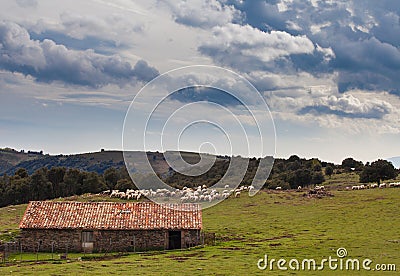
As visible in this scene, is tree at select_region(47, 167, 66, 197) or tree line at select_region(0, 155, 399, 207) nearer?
tree line at select_region(0, 155, 399, 207)

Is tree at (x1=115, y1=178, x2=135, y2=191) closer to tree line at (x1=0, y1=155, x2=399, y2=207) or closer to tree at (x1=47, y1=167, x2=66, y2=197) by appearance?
tree line at (x1=0, y1=155, x2=399, y2=207)

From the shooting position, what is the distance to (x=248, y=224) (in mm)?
52219

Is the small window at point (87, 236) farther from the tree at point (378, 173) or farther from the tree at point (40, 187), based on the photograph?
the tree at point (378, 173)

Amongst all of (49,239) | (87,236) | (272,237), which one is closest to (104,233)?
(87,236)

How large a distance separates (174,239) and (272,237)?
8.32m

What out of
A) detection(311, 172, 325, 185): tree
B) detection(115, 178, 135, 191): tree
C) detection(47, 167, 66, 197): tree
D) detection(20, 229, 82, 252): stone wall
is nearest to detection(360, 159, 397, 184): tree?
detection(311, 172, 325, 185): tree

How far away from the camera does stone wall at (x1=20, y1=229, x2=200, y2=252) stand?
41.9 m

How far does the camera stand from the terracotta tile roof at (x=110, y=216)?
→ 42.3 m

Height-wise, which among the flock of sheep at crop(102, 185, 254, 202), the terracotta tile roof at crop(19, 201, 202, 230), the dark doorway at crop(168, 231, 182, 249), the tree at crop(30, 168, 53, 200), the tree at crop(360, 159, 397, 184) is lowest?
the dark doorway at crop(168, 231, 182, 249)

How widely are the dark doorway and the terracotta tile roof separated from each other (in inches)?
32.1

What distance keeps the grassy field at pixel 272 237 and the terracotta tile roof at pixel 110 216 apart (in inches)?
117

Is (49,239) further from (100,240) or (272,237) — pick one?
(272,237)

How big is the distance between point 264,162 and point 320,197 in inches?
1870

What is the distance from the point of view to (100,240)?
42.2 metres
